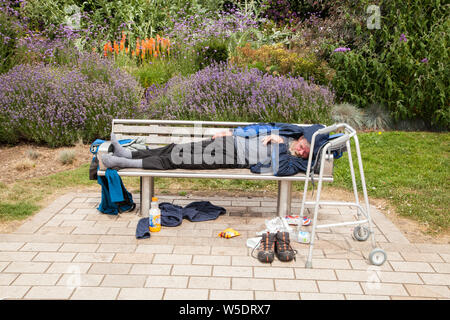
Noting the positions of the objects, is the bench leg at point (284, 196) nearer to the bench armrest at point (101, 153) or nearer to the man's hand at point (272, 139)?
the man's hand at point (272, 139)

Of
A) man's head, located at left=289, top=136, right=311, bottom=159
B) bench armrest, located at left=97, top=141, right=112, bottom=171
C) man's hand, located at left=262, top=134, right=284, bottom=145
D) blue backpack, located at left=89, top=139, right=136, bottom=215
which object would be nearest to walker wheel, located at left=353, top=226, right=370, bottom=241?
man's head, located at left=289, top=136, right=311, bottom=159

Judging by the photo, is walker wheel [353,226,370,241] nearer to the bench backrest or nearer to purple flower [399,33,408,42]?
the bench backrest

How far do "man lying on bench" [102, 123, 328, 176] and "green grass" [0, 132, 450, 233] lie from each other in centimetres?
93

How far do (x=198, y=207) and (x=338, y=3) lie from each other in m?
7.53

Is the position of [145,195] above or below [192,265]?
above

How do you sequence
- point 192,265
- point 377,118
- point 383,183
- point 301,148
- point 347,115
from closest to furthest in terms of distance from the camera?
point 192,265
point 301,148
point 383,183
point 347,115
point 377,118

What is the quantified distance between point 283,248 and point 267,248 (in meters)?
0.14

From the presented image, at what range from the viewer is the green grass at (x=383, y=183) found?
5188mm

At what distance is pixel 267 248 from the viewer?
3975 millimetres

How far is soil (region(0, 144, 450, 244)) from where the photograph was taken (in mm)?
4648

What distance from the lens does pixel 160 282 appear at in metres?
3.53

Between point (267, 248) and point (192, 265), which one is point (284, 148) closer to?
point (267, 248)

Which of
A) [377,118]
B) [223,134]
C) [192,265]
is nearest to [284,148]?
[223,134]

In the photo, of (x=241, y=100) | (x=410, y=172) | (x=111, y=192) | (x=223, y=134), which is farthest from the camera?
(x=241, y=100)
